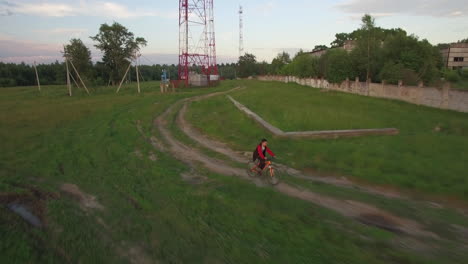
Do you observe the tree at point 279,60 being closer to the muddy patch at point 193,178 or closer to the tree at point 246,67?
the tree at point 246,67

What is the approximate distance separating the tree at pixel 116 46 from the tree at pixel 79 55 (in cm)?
785

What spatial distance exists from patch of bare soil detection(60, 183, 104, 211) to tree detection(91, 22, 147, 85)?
2236 inches

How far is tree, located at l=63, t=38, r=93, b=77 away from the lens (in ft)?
164

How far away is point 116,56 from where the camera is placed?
62.2 m

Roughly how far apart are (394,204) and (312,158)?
11.5 feet

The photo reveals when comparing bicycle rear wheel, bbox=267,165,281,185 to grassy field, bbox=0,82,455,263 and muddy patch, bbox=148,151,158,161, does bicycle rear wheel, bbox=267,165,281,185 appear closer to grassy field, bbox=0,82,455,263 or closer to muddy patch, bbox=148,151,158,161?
grassy field, bbox=0,82,455,263

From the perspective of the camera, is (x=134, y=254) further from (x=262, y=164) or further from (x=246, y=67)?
(x=246, y=67)

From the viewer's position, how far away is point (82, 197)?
654cm

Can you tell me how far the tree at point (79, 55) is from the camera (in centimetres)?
5006

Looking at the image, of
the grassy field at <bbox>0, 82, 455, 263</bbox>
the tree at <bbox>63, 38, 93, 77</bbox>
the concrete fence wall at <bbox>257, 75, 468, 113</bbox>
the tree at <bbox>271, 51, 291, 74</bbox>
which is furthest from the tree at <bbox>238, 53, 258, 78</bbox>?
the grassy field at <bbox>0, 82, 455, 263</bbox>

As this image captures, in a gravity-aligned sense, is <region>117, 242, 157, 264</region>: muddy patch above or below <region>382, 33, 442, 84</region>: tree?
below

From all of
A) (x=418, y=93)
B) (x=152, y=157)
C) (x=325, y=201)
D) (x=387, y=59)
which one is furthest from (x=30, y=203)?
(x=387, y=59)

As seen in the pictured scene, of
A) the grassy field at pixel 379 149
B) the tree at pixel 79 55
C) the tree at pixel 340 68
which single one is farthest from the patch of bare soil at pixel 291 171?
the tree at pixel 79 55

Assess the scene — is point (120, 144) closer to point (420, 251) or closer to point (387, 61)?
point (420, 251)
